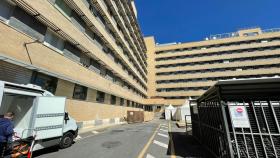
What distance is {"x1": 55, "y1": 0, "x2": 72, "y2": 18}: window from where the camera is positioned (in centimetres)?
1289

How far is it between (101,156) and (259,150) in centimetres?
605

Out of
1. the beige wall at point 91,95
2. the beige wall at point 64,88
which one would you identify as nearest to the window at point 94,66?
the beige wall at point 91,95

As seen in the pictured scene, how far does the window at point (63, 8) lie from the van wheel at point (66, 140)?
34.1ft

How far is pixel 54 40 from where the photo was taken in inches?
490

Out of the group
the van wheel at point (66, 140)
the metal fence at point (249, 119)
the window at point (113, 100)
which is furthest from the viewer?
the window at point (113, 100)

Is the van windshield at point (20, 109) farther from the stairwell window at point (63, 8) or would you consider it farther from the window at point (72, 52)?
the stairwell window at point (63, 8)

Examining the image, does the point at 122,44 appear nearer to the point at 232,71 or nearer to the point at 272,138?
the point at 272,138

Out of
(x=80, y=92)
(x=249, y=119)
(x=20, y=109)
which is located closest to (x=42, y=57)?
(x=20, y=109)

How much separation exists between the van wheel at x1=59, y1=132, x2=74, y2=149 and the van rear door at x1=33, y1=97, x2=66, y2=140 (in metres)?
0.65

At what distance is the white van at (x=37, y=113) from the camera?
6621 millimetres

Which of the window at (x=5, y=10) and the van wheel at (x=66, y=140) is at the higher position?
the window at (x=5, y=10)

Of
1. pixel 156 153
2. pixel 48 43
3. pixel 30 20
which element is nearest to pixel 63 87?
pixel 48 43

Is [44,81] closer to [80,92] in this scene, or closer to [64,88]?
[64,88]

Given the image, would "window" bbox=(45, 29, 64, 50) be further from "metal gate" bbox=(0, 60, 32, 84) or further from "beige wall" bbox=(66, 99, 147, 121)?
"beige wall" bbox=(66, 99, 147, 121)
